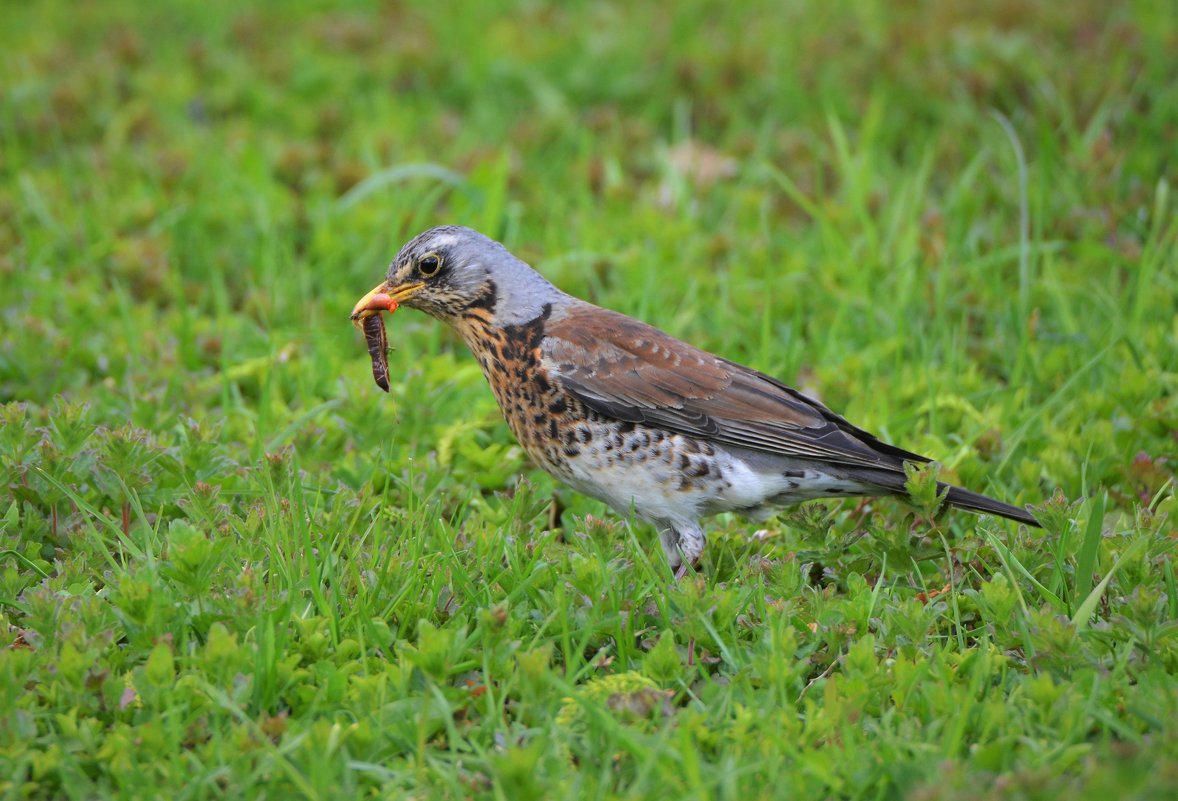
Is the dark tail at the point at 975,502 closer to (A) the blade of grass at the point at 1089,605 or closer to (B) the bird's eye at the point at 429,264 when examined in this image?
(A) the blade of grass at the point at 1089,605

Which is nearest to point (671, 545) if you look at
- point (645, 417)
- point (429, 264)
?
point (645, 417)

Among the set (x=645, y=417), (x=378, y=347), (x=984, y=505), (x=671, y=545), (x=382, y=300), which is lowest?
(x=671, y=545)

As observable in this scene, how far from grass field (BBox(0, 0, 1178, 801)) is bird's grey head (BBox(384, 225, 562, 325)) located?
0.51 m

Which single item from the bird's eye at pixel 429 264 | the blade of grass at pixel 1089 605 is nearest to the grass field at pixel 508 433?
the blade of grass at pixel 1089 605

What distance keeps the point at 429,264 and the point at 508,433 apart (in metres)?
0.90

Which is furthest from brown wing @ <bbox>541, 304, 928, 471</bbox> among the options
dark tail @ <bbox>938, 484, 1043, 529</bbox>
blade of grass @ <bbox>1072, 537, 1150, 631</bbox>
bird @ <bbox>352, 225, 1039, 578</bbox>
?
blade of grass @ <bbox>1072, 537, 1150, 631</bbox>

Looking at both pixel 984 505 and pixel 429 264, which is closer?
pixel 984 505

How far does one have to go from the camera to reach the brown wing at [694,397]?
462 cm

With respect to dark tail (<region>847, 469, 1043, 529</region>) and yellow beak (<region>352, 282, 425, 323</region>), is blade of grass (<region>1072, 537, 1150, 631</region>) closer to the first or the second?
dark tail (<region>847, 469, 1043, 529</region>)

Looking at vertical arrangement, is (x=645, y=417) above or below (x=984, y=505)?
above

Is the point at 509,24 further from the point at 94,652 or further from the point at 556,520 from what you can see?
the point at 94,652

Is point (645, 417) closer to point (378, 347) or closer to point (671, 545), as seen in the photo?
point (671, 545)

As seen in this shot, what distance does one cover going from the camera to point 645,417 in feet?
15.4

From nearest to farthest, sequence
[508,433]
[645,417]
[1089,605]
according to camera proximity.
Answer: [1089,605]
[645,417]
[508,433]
